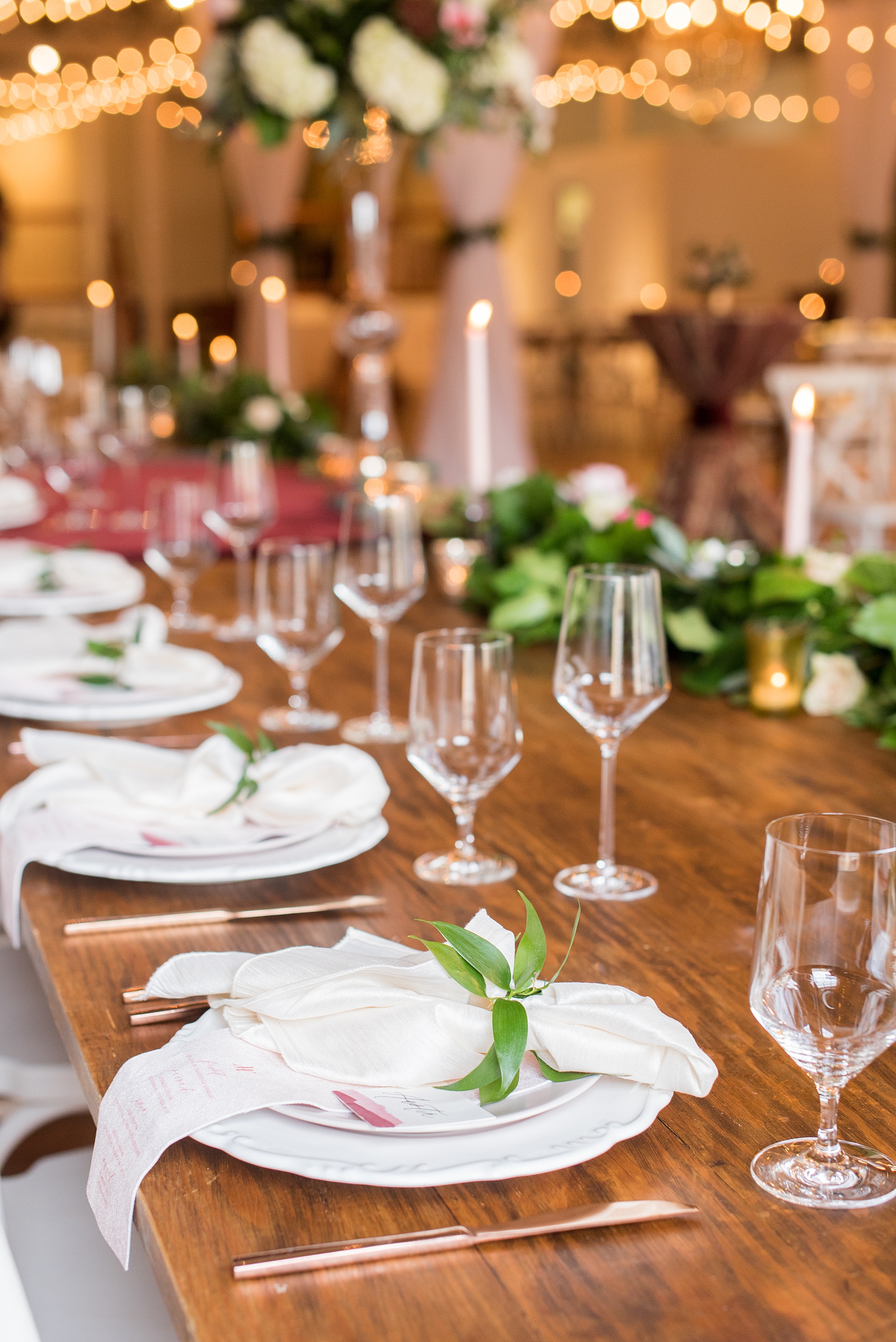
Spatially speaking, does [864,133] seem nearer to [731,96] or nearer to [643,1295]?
[731,96]

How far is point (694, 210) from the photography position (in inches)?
486

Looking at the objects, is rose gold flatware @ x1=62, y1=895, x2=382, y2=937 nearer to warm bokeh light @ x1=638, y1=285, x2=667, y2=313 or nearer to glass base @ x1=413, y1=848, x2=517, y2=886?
glass base @ x1=413, y1=848, x2=517, y2=886

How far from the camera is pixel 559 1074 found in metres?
0.71

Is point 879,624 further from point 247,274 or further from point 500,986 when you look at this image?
point 247,274

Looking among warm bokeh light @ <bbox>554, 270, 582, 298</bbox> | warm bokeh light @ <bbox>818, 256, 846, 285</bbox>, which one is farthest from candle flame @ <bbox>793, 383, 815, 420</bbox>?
warm bokeh light @ <bbox>554, 270, 582, 298</bbox>

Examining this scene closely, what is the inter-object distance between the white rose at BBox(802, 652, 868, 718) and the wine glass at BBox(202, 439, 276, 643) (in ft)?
2.33

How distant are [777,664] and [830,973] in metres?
0.90

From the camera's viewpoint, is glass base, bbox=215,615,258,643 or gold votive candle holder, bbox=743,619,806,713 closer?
gold votive candle holder, bbox=743,619,806,713

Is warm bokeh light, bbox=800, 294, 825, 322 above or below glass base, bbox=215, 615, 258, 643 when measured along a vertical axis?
above

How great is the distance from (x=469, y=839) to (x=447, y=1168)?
1.53 ft

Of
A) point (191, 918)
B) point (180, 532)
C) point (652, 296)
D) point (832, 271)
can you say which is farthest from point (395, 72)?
point (652, 296)

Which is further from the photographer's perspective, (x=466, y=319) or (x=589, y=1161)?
(x=466, y=319)

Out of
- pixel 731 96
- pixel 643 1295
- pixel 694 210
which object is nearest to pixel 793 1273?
pixel 643 1295

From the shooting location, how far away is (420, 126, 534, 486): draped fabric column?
6332mm
